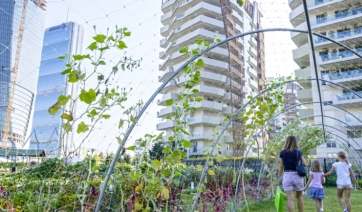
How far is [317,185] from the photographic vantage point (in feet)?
16.0

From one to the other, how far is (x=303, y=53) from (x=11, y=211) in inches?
930

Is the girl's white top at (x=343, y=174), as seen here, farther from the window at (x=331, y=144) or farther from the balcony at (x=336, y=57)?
the balcony at (x=336, y=57)

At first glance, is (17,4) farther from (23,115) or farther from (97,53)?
(97,53)

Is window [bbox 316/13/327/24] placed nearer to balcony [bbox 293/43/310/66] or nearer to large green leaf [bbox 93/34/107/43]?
balcony [bbox 293/43/310/66]

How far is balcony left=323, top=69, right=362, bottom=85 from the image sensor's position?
18.9 meters

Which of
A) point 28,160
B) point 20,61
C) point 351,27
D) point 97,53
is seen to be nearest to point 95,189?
point 28,160

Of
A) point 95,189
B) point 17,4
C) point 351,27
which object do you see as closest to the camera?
point 17,4

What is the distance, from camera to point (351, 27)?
739 inches

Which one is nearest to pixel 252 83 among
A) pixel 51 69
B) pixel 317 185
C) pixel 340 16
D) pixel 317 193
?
pixel 340 16

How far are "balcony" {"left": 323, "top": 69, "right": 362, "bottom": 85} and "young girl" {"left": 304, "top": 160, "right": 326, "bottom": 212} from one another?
17155mm

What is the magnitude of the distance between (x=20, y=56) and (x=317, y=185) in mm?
4971

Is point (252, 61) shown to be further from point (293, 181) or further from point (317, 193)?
point (293, 181)

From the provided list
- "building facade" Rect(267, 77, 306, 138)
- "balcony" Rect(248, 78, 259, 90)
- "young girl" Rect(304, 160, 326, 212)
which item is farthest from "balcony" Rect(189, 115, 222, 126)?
"young girl" Rect(304, 160, 326, 212)

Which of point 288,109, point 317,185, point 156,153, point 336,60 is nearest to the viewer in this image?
point 156,153
